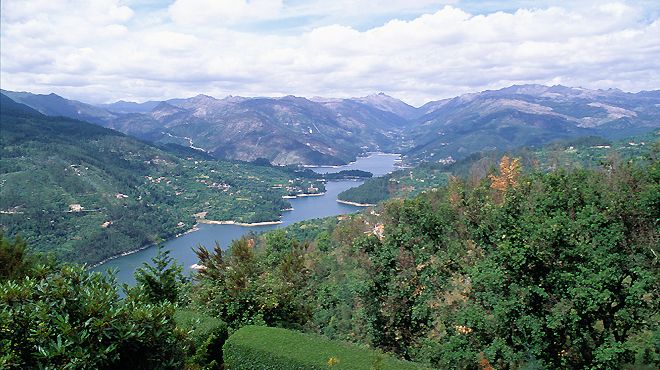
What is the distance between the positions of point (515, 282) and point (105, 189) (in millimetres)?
136852

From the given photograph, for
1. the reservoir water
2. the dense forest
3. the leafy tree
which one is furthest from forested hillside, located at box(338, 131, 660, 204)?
the leafy tree

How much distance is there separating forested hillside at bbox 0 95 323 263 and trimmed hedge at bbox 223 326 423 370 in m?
91.7

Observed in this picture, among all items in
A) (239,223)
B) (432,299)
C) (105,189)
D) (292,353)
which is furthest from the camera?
(105,189)

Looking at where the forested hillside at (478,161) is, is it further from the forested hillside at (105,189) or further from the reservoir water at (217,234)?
the forested hillside at (105,189)

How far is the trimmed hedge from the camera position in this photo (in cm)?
912

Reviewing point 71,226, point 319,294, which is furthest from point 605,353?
point 71,226

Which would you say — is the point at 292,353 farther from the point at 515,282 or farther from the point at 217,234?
the point at 217,234

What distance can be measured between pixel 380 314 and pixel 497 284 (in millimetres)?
5094

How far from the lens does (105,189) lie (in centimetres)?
12938

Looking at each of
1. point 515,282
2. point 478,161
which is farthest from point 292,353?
point 478,161

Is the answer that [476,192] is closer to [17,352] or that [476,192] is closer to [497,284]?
[497,284]

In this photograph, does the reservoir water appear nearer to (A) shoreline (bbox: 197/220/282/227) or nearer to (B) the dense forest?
(A) shoreline (bbox: 197/220/282/227)

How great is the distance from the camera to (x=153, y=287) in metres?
13.5

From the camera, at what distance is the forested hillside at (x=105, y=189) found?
99488 millimetres
